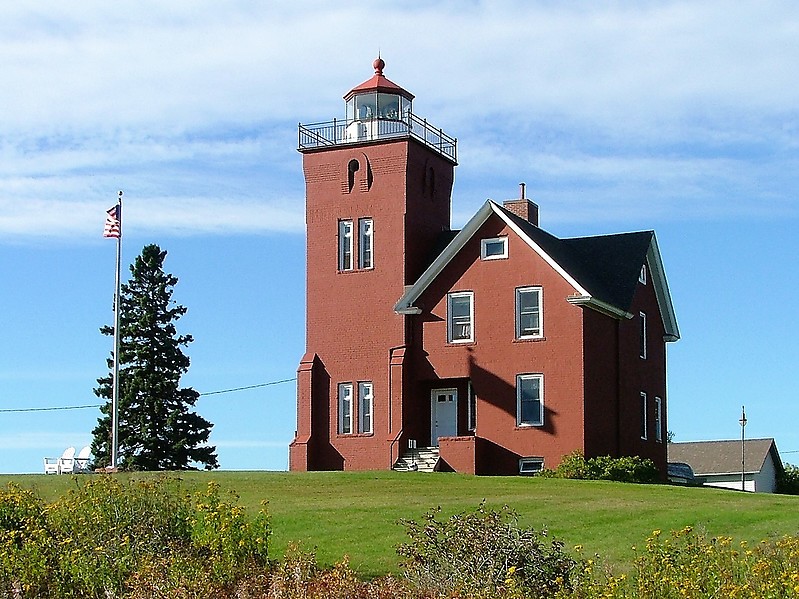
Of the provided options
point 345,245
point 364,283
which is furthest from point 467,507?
point 345,245

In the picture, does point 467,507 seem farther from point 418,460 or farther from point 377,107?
point 377,107

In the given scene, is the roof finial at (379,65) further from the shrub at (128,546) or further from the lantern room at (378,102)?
the shrub at (128,546)

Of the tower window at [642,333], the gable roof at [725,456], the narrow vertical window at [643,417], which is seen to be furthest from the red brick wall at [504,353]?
the gable roof at [725,456]

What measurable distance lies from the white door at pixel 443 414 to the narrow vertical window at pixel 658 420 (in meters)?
7.99

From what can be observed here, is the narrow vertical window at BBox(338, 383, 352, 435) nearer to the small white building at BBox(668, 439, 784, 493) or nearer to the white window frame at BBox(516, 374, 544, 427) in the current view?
the white window frame at BBox(516, 374, 544, 427)

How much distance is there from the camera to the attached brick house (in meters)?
37.0

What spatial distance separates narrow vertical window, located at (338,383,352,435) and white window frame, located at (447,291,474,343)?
11.7 feet

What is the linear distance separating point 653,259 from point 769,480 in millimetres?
31679

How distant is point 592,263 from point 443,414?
7.19 metres

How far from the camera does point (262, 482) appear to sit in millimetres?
30531

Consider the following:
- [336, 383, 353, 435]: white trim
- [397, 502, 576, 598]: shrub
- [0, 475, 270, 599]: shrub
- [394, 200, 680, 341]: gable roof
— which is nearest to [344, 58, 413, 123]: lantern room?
[394, 200, 680, 341]: gable roof

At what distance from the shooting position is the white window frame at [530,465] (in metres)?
36.8

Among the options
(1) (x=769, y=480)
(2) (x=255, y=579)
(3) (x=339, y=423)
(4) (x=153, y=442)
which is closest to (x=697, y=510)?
(2) (x=255, y=579)

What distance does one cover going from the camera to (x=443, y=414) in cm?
3875
